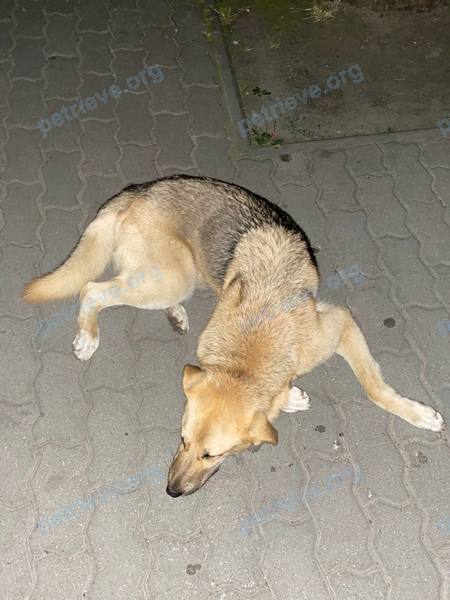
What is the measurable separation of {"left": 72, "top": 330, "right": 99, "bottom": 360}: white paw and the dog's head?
133 centimetres

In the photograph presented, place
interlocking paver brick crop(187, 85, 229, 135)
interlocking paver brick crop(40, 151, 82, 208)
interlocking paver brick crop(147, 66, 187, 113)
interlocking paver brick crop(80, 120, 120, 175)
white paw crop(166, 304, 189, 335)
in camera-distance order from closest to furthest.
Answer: white paw crop(166, 304, 189, 335) → interlocking paver brick crop(40, 151, 82, 208) → interlocking paver brick crop(80, 120, 120, 175) → interlocking paver brick crop(187, 85, 229, 135) → interlocking paver brick crop(147, 66, 187, 113)

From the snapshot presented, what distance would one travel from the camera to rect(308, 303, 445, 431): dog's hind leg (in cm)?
334

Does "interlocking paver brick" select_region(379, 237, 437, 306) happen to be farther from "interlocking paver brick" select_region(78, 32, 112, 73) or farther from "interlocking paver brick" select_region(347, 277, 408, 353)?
"interlocking paver brick" select_region(78, 32, 112, 73)

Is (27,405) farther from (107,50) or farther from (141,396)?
(107,50)

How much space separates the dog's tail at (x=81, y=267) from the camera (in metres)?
3.52

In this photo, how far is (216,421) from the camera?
8.53ft

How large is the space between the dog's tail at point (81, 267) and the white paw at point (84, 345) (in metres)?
0.37

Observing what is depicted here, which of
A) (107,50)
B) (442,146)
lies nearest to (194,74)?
(107,50)

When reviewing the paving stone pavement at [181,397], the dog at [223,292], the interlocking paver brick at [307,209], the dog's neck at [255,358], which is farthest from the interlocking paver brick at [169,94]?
the dog's neck at [255,358]

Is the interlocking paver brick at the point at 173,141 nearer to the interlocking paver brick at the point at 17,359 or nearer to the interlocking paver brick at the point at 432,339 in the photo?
the interlocking paver brick at the point at 17,359

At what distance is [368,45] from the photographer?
604 centimetres

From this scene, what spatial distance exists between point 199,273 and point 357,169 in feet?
7.25

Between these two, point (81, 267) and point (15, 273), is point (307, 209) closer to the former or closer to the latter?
point (81, 267)

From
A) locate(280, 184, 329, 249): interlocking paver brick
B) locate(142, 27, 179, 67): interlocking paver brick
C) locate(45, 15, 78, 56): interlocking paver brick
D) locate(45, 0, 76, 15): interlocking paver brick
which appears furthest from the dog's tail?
locate(45, 0, 76, 15): interlocking paver brick
